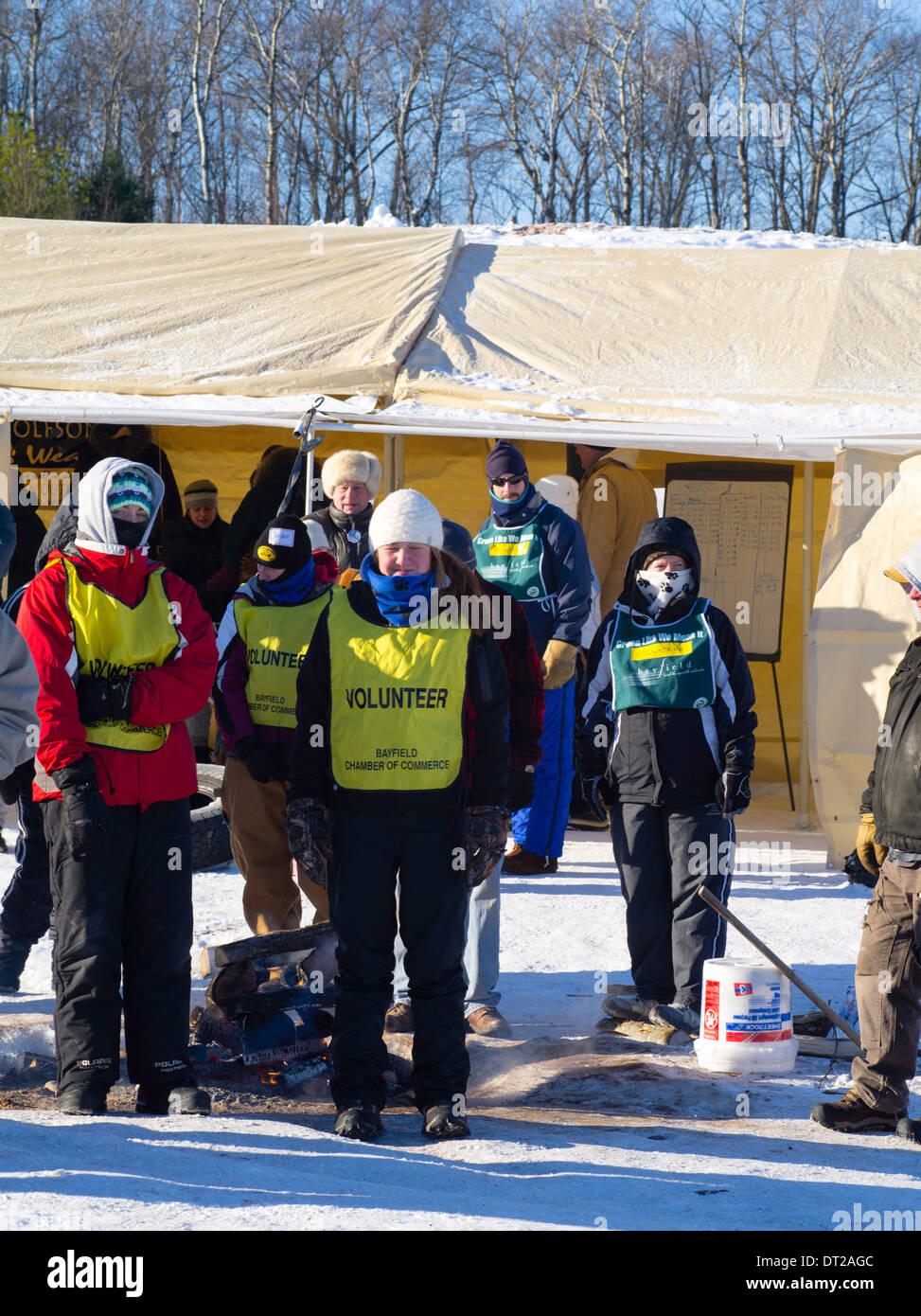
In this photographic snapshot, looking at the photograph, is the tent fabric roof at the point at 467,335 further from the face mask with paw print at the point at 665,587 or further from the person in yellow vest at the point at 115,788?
the person in yellow vest at the point at 115,788

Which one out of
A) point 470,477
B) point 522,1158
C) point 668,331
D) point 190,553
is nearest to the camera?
point 522,1158

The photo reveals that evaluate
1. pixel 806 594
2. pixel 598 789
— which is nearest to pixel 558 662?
pixel 598 789

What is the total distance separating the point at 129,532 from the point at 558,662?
8.79 ft

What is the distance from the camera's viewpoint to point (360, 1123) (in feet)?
13.8

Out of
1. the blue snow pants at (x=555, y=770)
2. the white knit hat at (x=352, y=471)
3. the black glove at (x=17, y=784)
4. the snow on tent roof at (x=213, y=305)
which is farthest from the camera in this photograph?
the snow on tent roof at (x=213, y=305)

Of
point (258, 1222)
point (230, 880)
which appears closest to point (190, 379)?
point (230, 880)

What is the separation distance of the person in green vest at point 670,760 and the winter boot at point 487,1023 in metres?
0.39

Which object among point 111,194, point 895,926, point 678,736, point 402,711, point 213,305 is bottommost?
point 895,926

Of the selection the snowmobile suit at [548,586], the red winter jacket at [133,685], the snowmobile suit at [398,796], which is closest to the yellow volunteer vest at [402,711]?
the snowmobile suit at [398,796]

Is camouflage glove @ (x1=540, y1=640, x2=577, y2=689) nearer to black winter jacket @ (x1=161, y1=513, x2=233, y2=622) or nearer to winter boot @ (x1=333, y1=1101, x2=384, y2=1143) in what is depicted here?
winter boot @ (x1=333, y1=1101, x2=384, y2=1143)

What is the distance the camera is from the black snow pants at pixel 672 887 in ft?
17.6

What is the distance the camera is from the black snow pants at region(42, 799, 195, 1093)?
4199 millimetres

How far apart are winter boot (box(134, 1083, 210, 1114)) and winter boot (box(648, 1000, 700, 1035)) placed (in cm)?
172

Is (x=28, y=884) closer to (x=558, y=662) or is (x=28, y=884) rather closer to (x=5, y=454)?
(x=558, y=662)
